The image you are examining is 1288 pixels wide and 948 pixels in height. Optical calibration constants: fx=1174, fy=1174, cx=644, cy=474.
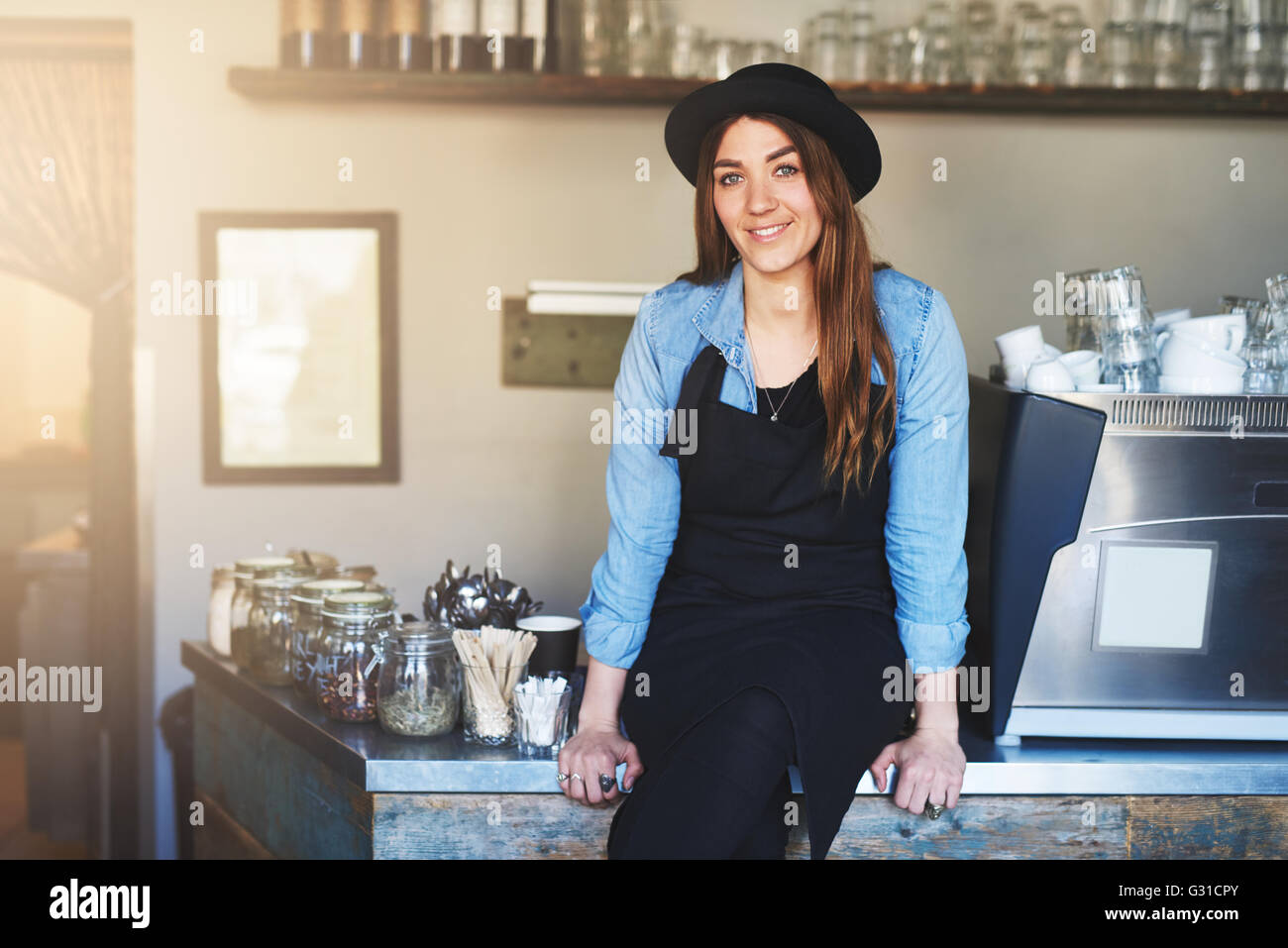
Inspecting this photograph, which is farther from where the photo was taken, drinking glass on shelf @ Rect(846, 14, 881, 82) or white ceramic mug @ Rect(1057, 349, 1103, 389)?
drinking glass on shelf @ Rect(846, 14, 881, 82)

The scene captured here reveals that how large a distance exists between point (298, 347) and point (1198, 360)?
6.00ft

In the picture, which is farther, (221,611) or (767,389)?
(221,611)

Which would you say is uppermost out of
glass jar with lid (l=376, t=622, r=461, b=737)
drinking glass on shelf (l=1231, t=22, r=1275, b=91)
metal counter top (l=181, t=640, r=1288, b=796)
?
drinking glass on shelf (l=1231, t=22, r=1275, b=91)

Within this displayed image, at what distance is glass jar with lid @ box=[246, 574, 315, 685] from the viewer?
1.70 meters

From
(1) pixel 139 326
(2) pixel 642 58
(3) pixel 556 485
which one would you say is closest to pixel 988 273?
(2) pixel 642 58

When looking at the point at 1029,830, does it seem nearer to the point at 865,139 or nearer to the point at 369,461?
the point at 865,139

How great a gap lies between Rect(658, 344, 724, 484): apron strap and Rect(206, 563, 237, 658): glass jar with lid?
81 centimetres

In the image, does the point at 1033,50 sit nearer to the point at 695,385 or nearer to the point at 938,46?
the point at 938,46

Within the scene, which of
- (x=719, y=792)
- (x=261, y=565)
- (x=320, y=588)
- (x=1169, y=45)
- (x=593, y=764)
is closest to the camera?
(x=719, y=792)

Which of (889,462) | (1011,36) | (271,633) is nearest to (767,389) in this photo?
(889,462)

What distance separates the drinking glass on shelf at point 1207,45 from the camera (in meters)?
2.38

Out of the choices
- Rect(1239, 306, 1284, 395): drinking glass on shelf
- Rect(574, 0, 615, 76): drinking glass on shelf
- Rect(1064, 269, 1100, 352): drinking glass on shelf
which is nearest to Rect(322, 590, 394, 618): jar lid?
Rect(1064, 269, 1100, 352): drinking glass on shelf

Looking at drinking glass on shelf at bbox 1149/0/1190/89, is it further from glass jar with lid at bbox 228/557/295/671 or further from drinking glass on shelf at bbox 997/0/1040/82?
glass jar with lid at bbox 228/557/295/671

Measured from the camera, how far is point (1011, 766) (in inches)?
55.1
